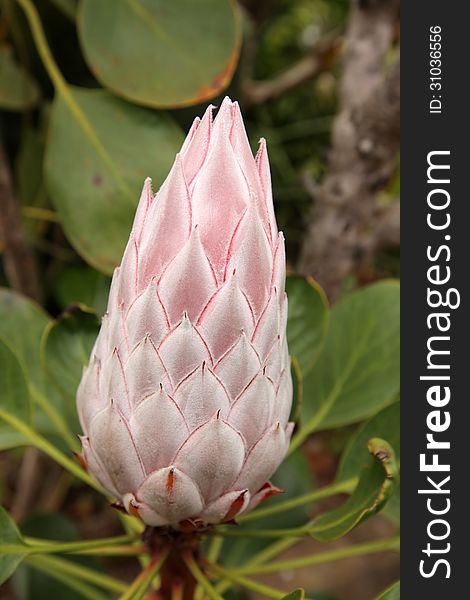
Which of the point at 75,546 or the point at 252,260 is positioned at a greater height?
the point at 252,260

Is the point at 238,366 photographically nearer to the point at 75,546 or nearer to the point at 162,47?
the point at 75,546

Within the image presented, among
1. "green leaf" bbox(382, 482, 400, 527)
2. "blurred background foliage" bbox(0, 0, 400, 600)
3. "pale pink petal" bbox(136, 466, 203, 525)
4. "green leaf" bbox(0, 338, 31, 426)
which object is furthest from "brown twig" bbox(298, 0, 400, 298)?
"pale pink petal" bbox(136, 466, 203, 525)

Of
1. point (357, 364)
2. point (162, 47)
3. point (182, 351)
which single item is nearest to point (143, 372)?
point (182, 351)

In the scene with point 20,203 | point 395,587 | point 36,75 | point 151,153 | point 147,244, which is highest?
point 36,75

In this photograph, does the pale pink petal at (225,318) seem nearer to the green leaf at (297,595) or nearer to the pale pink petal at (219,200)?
the pale pink petal at (219,200)

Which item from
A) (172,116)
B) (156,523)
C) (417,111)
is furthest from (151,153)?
(156,523)

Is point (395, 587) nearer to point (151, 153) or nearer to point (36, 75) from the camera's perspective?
point (151, 153)

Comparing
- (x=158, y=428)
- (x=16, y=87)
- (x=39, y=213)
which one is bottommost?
(x=158, y=428)

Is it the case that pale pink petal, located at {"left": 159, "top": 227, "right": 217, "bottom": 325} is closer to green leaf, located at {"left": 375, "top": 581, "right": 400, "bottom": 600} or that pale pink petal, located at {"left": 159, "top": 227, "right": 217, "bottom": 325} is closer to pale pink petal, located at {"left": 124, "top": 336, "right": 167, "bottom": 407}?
pale pink petal, located at {"left": 124, "top": 336, "right": 167, "bottom": 407}
